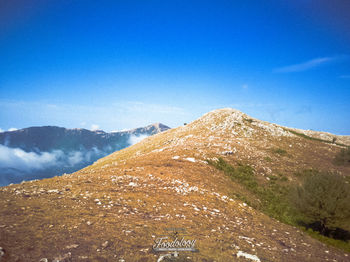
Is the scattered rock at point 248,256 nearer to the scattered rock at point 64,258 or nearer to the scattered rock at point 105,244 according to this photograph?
the scattered rock at point 105,244

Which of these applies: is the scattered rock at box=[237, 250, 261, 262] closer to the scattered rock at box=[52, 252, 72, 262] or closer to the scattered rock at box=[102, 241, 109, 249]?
the scattered rock at box=[102, 241, 109, 249]

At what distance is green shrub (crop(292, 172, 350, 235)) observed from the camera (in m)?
12.4

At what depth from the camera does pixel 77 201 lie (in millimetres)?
9234

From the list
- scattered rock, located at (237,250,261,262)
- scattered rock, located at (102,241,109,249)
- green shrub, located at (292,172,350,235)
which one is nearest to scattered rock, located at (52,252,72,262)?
scattered rock, located at (102,241,109,249)

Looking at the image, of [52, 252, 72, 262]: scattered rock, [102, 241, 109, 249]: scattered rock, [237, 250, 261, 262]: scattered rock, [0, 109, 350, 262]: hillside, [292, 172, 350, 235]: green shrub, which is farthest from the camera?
[292, 172, 350, 235]: green shrub

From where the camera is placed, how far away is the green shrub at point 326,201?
489 inches

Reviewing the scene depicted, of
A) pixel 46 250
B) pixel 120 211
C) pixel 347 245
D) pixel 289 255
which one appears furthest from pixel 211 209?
pixel 347 245

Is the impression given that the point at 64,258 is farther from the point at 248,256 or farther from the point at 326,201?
the point at 326,201

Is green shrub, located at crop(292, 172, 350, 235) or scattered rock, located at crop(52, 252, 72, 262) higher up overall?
scattered rock, located at crop(52, 252, 72, 262)

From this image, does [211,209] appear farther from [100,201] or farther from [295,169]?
[295,169]

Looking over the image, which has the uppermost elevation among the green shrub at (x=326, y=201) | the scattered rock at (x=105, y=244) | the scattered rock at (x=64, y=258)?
the scattered rock at (x=64, y=258)

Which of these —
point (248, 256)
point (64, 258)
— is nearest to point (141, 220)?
point (64, 258)

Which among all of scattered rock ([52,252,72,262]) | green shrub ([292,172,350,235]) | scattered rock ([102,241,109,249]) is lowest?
green shrub ([292,172,350,235])

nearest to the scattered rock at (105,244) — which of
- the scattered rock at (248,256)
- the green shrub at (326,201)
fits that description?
the scattered rock at (248,256)
